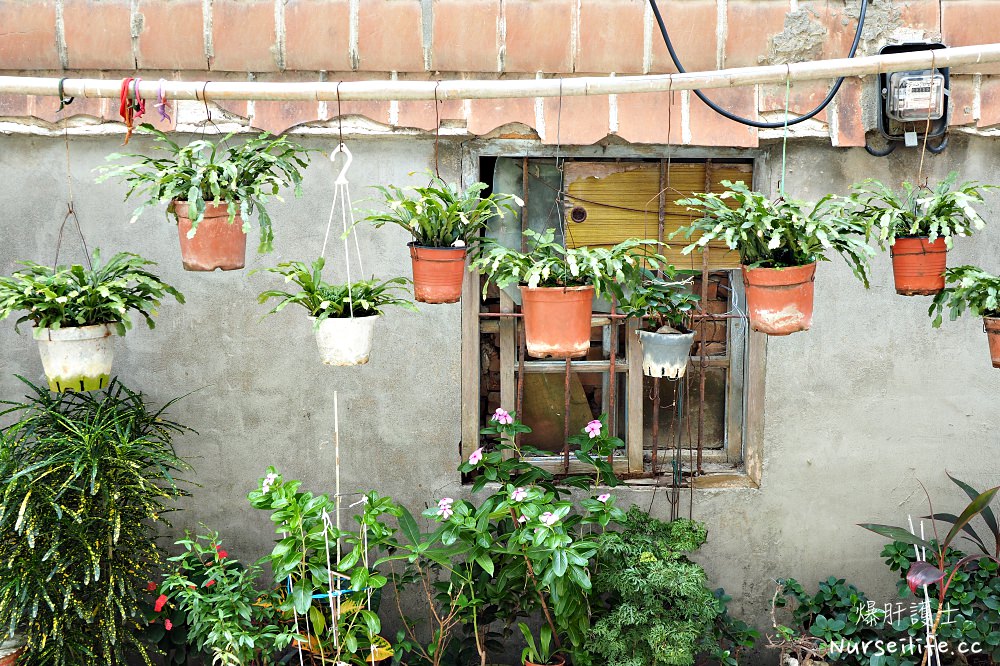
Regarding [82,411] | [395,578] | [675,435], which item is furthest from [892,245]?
[82,411]

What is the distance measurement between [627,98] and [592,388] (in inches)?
51.9

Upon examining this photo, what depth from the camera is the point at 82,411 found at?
3.80m

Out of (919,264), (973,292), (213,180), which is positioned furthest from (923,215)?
(213,180)

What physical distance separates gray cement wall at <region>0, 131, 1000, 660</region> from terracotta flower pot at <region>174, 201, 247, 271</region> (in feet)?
Answer: 2.28

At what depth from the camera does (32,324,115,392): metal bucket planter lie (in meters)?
3.21

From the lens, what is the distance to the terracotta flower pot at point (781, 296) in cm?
309

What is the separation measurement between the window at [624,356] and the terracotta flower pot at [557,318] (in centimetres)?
75

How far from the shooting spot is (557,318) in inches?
126

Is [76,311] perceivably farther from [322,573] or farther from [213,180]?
[322,573]

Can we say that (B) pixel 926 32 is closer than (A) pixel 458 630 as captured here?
Yes

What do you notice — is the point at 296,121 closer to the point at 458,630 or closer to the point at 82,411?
the point at 82,411

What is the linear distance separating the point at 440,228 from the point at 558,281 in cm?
47

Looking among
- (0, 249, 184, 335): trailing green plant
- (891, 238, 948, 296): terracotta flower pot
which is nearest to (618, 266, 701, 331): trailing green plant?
(891, 238, 948, 296): terracotta flower pot

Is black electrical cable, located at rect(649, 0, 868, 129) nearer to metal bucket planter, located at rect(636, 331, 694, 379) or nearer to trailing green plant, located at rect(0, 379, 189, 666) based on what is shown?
metal bucket planter, located at rect(636, 331, 694, 379)
